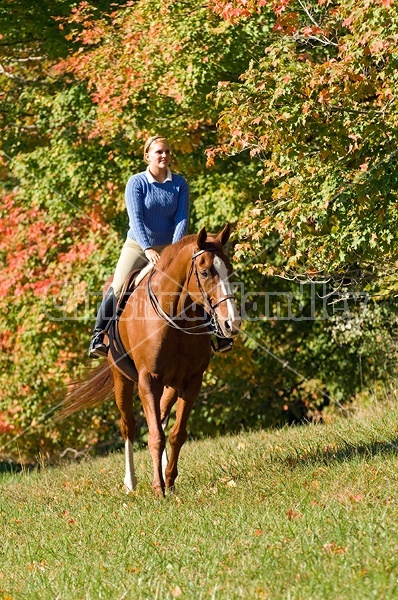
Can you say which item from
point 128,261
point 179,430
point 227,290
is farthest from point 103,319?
point 227,290

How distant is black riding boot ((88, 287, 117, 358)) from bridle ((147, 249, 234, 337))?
105cm

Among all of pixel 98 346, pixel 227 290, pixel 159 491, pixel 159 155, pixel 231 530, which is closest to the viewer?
pixel 231 530

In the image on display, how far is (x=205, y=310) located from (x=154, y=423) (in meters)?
1.24

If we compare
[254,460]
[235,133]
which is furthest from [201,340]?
[235,133]

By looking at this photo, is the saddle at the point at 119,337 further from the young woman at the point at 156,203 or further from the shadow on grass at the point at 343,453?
the shadow on grass at the point at 343,453

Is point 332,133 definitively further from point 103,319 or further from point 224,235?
point 103,319

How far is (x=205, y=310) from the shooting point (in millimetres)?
7957

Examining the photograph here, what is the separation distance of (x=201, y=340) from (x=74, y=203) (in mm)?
10616

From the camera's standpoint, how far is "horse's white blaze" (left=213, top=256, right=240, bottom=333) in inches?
295

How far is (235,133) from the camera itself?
1015 cm

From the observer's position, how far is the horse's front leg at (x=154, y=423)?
8422 mm

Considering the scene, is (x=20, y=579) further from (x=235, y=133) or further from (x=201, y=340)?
(x=235, y=133)

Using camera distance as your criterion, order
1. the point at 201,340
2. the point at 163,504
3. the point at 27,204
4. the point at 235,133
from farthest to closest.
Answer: the point at 27,204, the point at 235,133, the point at 201,340, the point at 163,504

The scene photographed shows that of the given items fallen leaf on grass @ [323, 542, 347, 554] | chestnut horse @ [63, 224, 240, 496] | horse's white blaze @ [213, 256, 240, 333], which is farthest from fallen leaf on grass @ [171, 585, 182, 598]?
chestnut horse @ [63, 224, 240, 496]
